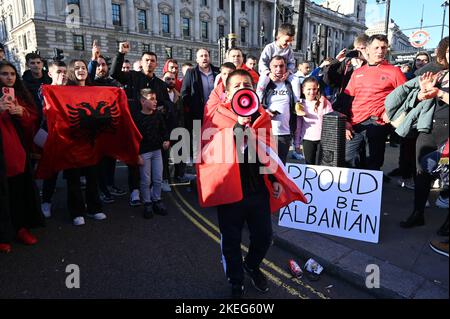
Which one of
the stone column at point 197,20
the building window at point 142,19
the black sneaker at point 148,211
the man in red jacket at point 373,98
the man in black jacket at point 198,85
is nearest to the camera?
the man in red jacket at point 373,98

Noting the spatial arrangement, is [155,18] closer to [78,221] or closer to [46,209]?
[46,209]

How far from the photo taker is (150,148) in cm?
446

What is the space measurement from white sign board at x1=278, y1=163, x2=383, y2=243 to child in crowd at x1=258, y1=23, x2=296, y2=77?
186 centimetres

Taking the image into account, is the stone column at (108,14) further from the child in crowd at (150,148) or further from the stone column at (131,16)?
the child in crowd at (150,148)

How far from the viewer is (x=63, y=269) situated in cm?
314

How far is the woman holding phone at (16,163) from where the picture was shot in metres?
3.36

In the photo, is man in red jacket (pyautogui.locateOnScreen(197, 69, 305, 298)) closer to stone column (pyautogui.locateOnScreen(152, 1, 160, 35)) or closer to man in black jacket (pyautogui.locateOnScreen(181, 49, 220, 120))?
man in black jacket (pyautogui.locateOnScreen(181, 49, 220, 120))

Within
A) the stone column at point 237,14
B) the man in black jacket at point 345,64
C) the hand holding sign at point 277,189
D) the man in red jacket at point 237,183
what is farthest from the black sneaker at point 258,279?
the stone column at point 237,14

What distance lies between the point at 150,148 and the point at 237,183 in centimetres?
236

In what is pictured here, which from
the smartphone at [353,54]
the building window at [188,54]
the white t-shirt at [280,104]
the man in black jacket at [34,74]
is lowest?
the white t-shirt at [280,104]

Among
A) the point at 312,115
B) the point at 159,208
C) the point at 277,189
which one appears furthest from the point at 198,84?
Answer: the point at 277,189

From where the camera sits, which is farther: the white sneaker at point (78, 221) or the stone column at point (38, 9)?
the stone column at point (38, 9)

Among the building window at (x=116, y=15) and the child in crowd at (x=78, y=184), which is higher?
the building window at (x=116, y=15)

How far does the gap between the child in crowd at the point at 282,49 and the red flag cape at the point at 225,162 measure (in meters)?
2.53
